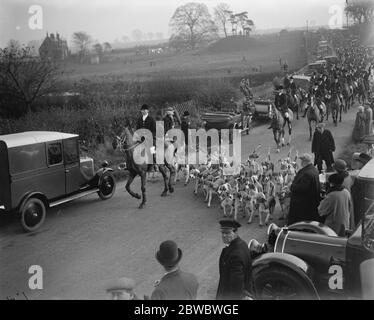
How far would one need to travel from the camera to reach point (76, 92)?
21906 millimetres

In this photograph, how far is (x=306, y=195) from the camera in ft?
24.5

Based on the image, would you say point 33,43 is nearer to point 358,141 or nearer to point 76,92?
point 76,92

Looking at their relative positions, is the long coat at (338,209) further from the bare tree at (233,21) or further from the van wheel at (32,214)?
the bare tree at (233,21)

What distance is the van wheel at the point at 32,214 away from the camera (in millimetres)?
9211

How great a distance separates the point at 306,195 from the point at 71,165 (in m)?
5.31

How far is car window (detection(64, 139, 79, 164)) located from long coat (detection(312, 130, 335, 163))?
5685 millimetres

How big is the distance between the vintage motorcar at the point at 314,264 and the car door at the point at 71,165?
536cm

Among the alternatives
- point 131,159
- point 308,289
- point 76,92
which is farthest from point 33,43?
point 308,289

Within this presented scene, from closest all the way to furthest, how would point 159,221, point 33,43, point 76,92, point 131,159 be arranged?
point 159,221 < point 131,159 < point 33,43 < point 76,92

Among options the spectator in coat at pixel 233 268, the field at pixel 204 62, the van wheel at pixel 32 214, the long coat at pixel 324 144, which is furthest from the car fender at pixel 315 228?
the field at pixel 204 62

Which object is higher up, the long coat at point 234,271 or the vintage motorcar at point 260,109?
the vintage motorcar at point 260,109

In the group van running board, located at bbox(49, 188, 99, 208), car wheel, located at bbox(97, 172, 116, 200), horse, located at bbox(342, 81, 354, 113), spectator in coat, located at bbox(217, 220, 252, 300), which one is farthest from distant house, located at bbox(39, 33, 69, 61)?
spectator in coat, located at bbox(217, 220, 252, 300)

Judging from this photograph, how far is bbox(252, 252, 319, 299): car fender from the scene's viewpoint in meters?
5.48
